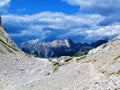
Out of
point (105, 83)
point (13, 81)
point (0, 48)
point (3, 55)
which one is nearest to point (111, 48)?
point (13, 81)

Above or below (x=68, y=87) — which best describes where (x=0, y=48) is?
above

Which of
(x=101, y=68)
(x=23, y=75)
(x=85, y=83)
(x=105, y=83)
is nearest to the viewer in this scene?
(x=105, y=83)

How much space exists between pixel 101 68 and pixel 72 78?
6232mm

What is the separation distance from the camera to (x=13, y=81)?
101 meters

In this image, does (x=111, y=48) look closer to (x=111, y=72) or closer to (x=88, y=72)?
(x=88, y=72)

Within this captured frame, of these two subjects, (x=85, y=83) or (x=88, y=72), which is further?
(x=88, y=72)

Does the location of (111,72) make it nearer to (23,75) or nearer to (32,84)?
(32,84)

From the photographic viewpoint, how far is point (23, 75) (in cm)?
11338

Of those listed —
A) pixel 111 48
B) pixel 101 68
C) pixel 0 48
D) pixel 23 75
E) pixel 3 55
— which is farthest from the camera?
pixel 0 48

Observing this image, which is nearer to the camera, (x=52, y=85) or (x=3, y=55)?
(x=52, y=85)

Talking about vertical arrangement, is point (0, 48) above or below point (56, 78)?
above

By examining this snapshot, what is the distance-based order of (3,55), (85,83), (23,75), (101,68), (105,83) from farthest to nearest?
(3,55) → (23,75) → (101,68) → (85,83) → (105,83)

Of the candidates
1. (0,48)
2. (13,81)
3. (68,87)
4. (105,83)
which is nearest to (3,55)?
(0,48)

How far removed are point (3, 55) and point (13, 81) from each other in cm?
3049
